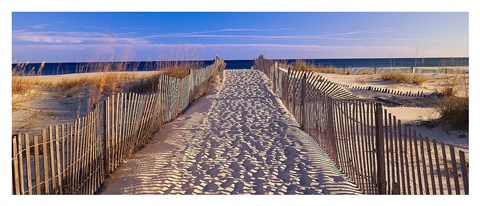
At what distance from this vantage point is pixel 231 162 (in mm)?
7105

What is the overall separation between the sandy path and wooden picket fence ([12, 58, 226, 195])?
25 cm

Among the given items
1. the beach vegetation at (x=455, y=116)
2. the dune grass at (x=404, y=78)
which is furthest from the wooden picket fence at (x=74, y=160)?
the dune grass at (x=404, y=78)

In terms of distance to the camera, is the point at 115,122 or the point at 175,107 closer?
the point at 115,122

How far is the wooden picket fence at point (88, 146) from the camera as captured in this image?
4.24 meters

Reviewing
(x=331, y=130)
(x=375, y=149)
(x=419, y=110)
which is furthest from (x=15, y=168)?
(x=419, y=110)

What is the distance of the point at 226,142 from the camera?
28.3ft

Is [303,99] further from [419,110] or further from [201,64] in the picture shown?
[201,64]

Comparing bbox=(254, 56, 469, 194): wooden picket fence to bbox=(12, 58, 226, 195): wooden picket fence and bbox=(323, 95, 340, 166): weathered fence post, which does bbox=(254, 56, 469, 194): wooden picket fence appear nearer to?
bbox=(323, 95, 340, 166): weathered fence post

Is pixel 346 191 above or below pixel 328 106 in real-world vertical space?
below
